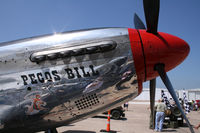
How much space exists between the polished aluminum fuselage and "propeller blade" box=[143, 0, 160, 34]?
57 cm

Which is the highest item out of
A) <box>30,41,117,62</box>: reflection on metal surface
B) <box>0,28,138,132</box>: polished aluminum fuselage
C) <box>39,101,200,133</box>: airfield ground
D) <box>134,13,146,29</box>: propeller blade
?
<box>134,13,146,29</box>: propeller blade

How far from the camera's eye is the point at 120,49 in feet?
8.42

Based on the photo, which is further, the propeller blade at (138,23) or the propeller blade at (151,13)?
the propeller blade at (138,23)

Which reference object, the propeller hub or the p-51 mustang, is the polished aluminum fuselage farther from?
the propeller hub

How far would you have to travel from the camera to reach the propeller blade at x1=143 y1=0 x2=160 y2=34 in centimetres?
268

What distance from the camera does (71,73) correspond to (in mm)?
2486

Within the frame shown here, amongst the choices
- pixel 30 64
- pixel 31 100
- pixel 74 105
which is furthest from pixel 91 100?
pixel 30 64

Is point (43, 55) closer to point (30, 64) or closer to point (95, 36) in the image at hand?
point (30, 64)

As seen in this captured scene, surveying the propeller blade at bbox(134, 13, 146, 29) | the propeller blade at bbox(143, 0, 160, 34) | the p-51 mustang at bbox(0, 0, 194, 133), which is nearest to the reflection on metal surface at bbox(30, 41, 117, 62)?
the p-51 mustang at bbox(0, 0, 194, 133)

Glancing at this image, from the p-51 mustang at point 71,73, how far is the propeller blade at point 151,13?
2 cm

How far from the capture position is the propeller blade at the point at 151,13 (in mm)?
2682

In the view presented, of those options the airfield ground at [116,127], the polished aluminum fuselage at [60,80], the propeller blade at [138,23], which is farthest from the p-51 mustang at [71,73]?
the airfield ground at [116,127]

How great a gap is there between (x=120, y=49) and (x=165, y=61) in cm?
89

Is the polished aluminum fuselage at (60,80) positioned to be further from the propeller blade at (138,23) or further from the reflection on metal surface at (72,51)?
the propeller blade at (138,23)
